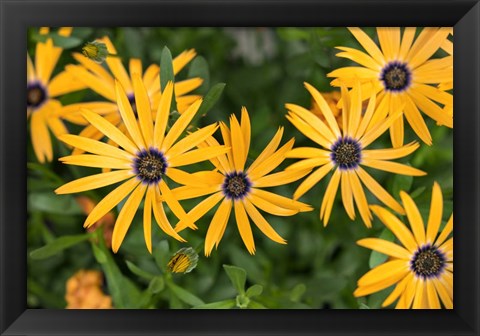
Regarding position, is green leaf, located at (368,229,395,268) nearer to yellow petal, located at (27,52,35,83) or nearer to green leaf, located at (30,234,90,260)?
green leaf, located at (30,234,90,260)

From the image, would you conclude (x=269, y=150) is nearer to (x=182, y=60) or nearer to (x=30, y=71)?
(x=182, y=60)

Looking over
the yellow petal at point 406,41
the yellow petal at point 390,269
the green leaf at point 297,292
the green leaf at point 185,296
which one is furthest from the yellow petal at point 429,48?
the green leaf at point 185,296

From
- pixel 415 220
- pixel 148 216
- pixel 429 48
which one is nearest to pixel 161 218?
pixel 148 216

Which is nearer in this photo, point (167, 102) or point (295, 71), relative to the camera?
point (167, 102)

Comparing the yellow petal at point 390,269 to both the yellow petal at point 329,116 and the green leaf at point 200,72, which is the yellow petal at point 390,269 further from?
the green leaf at point 200,72
